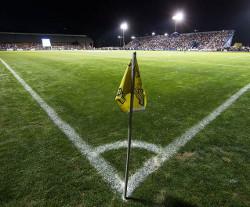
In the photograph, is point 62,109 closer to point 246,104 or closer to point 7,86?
point 7,86

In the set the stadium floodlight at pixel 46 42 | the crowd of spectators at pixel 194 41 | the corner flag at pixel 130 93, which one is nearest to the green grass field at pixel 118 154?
the corner flag at pixel 130 93

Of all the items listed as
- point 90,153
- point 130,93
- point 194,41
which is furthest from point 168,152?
point 194,41

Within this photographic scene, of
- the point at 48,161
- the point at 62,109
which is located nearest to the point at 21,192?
the point at 48,161

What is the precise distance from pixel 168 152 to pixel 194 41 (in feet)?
226

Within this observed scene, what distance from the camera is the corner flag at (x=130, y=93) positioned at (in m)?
2.43

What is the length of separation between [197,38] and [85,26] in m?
55.1

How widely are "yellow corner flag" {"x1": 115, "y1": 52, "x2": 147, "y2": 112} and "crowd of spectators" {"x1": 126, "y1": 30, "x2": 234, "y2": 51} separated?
189 ft

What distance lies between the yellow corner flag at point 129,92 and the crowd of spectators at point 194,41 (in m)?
57.5

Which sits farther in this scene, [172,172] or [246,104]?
[246,104]

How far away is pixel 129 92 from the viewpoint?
257 cm

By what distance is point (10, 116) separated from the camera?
5.15 m

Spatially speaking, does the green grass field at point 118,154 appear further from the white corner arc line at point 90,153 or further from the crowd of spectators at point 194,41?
the crowd of spectators at point 194,41

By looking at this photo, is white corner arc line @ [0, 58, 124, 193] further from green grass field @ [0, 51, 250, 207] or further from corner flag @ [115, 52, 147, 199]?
corner flag @ [115, 52, 147, 199]

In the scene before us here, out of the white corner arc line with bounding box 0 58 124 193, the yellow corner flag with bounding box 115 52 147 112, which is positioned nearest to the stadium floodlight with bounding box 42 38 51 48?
the white corner arc line with bounding box 0 58 124 193
